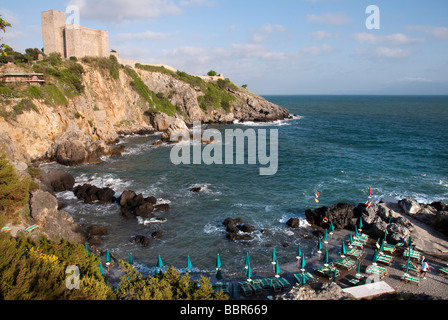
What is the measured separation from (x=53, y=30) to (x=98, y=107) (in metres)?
16.8

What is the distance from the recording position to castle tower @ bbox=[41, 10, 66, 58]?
56.7m

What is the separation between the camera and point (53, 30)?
56938 millimetres

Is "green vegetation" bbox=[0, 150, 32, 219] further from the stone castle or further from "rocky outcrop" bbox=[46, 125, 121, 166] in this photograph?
the stone castle

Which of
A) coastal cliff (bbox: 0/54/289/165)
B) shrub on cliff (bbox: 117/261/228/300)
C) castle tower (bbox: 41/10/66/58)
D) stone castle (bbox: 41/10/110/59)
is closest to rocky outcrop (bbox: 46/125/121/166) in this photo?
coastal cliff (bbox: 0/54/289/165)

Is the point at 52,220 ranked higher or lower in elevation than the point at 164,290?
lower

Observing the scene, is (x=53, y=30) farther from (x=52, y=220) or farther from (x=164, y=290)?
(x=164, y=290)

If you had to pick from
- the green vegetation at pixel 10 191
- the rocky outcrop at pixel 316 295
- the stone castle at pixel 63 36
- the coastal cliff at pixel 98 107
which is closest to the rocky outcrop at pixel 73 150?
the coastal cliff at pixel 98 107

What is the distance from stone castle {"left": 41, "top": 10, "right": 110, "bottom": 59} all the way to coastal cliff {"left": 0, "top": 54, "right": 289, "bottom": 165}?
2760 millimetres

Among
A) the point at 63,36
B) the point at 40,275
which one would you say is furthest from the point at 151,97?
the point at 40,275

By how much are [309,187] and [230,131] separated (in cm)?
3804

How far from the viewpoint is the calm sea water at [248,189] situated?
22.0m

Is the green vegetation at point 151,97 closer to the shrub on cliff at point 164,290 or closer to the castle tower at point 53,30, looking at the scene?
the castle tower at point 53,30
